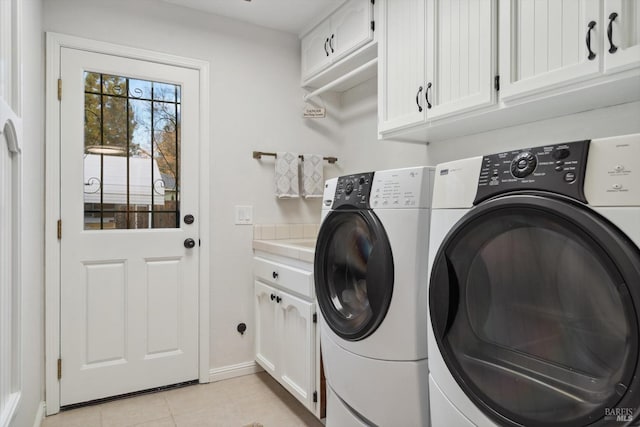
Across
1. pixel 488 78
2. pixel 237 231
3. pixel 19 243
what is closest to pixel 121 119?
pixel 237 231

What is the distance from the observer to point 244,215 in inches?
106

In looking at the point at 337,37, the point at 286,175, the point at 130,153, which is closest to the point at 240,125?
the point at 286,175

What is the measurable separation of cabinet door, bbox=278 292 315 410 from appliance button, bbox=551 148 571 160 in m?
1.34

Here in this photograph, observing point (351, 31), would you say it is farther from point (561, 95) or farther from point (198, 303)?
point (198, 303)

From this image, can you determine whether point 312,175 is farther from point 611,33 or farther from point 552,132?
point 611,33

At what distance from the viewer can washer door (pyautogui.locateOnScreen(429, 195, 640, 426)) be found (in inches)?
28.5

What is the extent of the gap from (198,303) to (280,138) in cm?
132

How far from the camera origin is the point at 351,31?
229cm

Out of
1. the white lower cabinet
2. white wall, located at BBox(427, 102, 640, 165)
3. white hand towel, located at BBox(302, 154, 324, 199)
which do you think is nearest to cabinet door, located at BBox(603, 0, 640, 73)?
white wall, located at BBox(427, 102, 640, 165)

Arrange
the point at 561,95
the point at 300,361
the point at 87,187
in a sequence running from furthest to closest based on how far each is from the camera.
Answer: the point at 87,187 → the point at 300,361 → the point at 561,95

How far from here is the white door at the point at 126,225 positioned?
2.19m

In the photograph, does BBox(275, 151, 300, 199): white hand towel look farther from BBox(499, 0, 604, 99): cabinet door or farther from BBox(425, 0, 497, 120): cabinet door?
BBox(499, 0, 604, 99): cabinet door

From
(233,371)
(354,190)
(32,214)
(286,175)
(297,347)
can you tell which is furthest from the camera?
(286,175)

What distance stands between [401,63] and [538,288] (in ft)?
4.65
